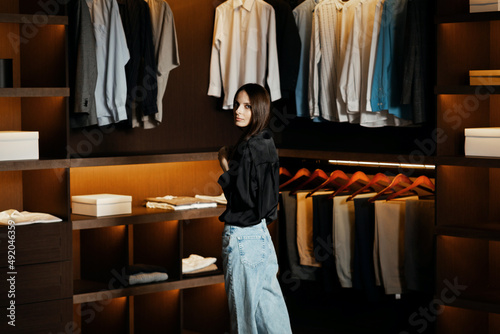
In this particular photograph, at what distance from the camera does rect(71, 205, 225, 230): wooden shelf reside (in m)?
4.33

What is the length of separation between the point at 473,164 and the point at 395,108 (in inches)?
25.8

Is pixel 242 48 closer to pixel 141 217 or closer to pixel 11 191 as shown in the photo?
pixel 141 217

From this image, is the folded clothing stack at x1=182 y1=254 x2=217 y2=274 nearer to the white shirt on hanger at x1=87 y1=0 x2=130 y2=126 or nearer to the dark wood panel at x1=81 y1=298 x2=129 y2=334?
the dark wood panel at x1=81 y1=298 x2=129 y2=334

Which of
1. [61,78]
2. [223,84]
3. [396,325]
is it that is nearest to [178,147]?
[223,84]

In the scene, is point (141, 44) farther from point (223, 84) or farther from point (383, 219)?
point (383, 219)

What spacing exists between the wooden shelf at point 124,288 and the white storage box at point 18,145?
0.86 meters

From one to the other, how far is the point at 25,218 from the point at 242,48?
72.9 inches

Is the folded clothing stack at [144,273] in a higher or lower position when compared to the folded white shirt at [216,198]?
lower

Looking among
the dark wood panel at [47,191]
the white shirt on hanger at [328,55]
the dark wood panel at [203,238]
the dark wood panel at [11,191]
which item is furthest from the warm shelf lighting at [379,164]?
the dark wood panel at [11,191]

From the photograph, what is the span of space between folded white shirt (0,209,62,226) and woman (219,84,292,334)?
1225 mm

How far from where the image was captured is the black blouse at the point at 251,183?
3.43 metres

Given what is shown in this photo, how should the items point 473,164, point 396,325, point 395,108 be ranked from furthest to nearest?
point 396,325 → point 395,108 → point 473,164

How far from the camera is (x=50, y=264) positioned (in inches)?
164

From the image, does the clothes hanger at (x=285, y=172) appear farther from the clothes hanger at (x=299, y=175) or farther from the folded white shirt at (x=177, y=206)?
the folded white shirt at (x=177, y=206)
